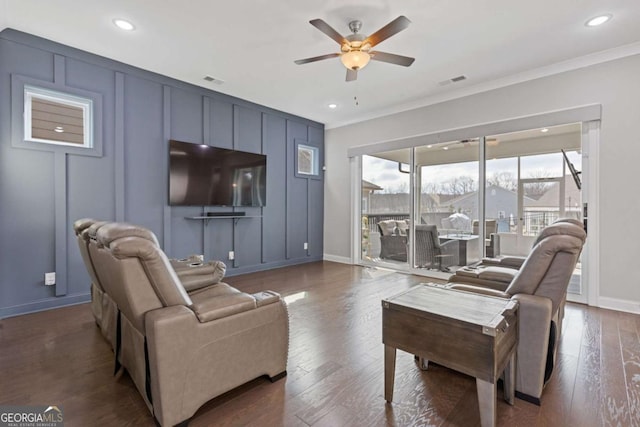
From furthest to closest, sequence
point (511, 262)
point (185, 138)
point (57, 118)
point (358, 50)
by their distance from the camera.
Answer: point (185, 138)
point (57, 118)
point (511, 262)
point (358, 50)

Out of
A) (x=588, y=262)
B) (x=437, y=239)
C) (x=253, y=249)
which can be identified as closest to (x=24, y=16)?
(x=253, y=249)

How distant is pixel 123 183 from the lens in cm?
380

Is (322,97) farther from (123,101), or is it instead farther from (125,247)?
(125,247)

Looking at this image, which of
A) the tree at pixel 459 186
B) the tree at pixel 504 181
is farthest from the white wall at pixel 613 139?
the tree at pixel 459 186

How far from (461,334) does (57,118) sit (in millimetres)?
4473

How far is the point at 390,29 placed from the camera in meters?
2.42

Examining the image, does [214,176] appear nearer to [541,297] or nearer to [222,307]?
[222,307]

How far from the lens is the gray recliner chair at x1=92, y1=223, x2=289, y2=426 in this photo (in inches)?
56.1

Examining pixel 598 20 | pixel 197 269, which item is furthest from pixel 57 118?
pixel 598 20

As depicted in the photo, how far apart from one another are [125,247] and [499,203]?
4.48 meters

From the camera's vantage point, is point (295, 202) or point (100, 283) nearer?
point (100, 283)

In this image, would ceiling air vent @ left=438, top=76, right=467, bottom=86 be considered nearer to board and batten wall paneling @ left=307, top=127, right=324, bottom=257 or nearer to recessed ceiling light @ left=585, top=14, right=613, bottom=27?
recessed ceiling light @ left=585, top=14, right=613, bottom=27

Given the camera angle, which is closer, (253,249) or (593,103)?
(593,103)

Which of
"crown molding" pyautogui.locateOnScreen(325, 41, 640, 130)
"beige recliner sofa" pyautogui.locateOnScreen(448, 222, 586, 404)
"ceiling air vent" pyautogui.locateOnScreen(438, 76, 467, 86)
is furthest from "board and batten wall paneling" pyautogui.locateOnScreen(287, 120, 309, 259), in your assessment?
"beige recliner sofa" pyautogui.locateOnScreen(448, 222, 586, 404)
